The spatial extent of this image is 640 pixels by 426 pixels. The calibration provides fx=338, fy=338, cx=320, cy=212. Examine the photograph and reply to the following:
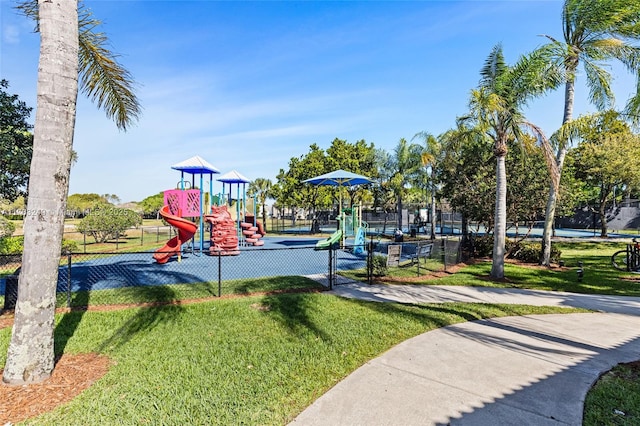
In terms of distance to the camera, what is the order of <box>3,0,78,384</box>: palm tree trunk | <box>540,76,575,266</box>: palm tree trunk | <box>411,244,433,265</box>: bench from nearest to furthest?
<box>3,0,78,384</box>: palm tree trunk < <box>411,244,433,265</box>: bench < <box>540,76,575,266</box>: palm tree trunk

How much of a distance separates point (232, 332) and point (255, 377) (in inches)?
65.5

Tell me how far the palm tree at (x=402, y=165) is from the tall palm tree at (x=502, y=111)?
739 inches

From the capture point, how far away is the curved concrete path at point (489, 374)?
3.21 metres

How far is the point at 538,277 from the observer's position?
35.3 feet

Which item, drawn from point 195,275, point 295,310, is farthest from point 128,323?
point 195,275

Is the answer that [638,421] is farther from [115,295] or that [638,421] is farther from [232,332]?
[115,295]

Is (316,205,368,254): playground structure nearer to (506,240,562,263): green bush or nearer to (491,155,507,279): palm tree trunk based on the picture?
(506,240,562,263): green bush

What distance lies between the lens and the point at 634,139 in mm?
22906

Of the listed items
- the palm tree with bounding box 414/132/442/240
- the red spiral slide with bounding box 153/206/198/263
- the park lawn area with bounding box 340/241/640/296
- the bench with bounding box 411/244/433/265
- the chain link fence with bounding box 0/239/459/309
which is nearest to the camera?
the chain link fence with bounding box 0/239/459/309

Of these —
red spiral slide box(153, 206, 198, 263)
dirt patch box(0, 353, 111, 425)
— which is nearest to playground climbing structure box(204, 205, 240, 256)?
red spiral slide box(153, 206, 198, 263)

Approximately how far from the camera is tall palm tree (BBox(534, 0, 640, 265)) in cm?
1039

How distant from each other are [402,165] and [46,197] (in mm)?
31407

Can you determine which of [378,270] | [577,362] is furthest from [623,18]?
[577,362]

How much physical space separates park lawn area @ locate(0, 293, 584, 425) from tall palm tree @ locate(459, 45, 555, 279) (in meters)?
3.82
